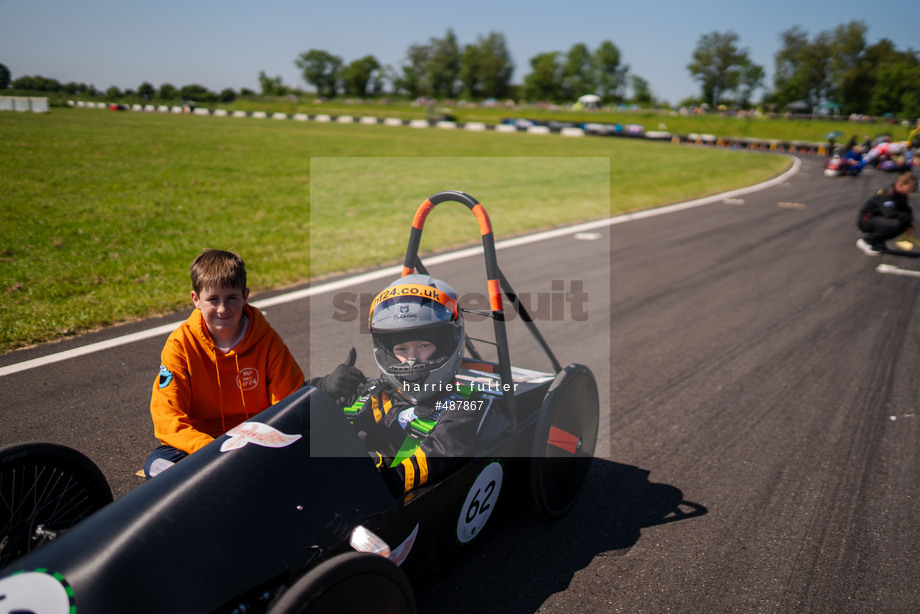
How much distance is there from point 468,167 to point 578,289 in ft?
49.8

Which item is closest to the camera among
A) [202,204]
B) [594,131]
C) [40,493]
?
[40,493]

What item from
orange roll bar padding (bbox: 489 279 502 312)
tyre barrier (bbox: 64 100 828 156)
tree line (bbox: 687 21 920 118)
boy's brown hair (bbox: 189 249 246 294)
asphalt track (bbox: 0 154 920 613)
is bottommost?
asphalt track (bbox: 0 154 920 613)

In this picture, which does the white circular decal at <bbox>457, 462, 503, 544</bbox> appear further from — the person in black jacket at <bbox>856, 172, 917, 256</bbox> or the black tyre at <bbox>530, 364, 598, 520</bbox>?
the person in black jacket at <bbox>856, 172, 917, 256</bbox>

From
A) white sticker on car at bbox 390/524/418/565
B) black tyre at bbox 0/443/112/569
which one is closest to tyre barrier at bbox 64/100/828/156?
black tyre at bbox 0/443/112/569

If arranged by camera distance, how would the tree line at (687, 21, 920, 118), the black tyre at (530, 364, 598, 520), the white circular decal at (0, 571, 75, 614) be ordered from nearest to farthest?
the white circular decal at (0, 571, 75, 614) < the black tyre at (530, 364, 598, 520) < the tree line at (687, 21, 920, 118)

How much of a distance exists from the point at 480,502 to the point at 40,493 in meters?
1.93

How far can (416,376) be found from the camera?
2857 mm

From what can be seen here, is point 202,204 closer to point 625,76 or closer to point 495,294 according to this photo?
point 495,294

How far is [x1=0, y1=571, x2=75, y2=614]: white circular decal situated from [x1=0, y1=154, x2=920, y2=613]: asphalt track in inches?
61.3

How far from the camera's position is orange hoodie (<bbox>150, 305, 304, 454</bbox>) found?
9.11ft

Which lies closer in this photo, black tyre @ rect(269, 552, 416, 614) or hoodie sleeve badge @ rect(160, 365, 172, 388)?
black tyre @ rect(269, 552, 416, 614)

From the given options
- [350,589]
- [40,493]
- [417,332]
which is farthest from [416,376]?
[40,493]

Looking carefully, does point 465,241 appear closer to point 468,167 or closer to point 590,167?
point 468,167

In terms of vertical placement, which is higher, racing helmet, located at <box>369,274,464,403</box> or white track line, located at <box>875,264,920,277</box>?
racing helmet, located at <box>369,274,464,403</box>
